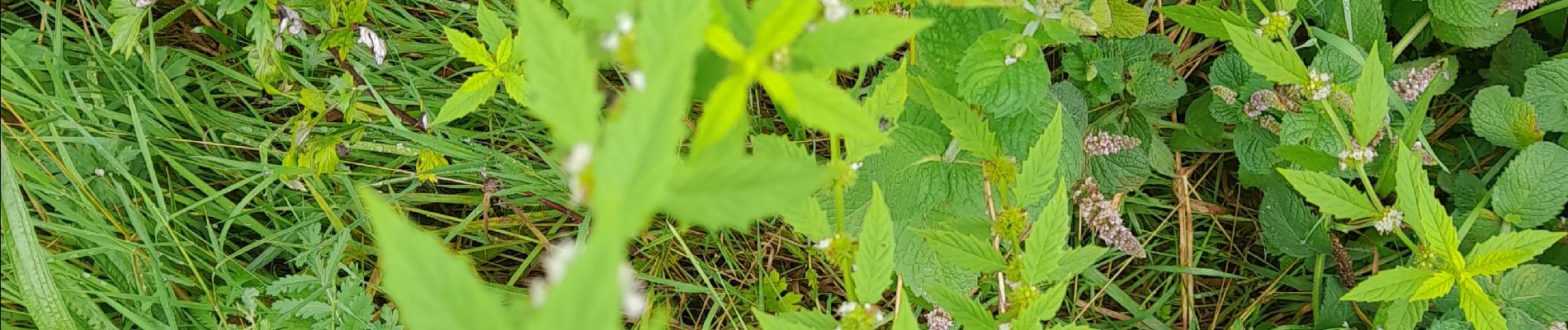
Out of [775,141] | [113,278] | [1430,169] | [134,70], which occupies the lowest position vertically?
[113,278]

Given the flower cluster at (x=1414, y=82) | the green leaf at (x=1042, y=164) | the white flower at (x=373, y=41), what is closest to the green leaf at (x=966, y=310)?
the green leaf at (x=1042, y=164)

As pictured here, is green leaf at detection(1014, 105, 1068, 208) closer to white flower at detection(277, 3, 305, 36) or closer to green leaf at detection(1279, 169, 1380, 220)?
green leaf at detection(1279, 169, 1380, 220)

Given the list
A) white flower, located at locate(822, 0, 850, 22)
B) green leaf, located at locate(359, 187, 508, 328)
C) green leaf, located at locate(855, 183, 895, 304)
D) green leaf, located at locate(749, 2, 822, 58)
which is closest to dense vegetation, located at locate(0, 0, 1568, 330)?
green leaf, located at locate(855, 183, 895, 304)

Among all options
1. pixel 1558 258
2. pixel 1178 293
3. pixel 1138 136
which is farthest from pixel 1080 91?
pixel 1558 258

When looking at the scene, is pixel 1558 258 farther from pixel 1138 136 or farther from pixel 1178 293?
pixel 1138 136

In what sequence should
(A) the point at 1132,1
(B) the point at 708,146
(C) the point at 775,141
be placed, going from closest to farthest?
1. (B) the point at 708,146
2. (C) the point at 775,141
3. (A) the point at 1132,1

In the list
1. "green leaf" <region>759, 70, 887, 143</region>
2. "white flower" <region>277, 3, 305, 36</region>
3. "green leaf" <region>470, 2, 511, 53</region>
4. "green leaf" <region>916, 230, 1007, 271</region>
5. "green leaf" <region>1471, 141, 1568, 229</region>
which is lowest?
"green leaf" <region>1471, 141, 1568, 229</region>
